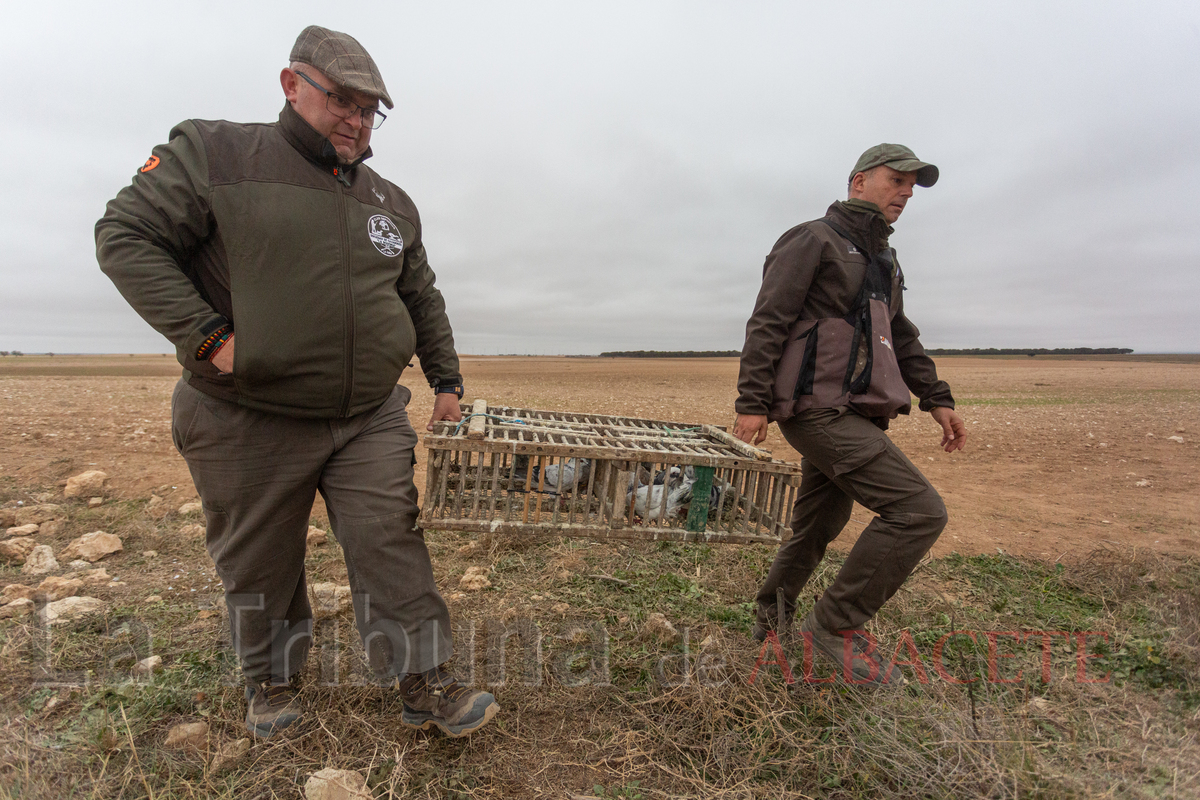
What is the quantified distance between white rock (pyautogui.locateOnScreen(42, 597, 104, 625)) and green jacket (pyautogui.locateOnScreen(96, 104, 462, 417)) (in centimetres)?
179

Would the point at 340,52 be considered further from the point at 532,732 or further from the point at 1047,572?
the point at 1047,572

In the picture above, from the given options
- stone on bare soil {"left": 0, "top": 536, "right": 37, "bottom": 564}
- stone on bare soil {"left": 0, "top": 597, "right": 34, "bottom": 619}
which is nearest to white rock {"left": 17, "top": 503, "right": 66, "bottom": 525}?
stone on bare soil {"left": 0, "top": 536, "right": 37, "bottom": 564}

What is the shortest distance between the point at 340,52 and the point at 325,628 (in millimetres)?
2582

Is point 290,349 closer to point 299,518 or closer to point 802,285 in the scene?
point 299,518

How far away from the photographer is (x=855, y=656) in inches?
99.3

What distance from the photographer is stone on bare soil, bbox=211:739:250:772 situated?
78.4 inches

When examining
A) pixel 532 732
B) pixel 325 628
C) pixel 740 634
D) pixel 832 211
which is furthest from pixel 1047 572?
pixel 325 628

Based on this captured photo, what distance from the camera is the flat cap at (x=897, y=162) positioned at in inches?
101

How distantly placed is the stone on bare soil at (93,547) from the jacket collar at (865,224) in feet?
15.6

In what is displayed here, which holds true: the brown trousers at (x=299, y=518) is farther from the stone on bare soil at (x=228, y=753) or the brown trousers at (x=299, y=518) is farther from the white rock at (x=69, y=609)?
the white rock at (x=69, y=609)

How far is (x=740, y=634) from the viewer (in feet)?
9.87

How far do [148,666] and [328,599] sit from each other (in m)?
0.78

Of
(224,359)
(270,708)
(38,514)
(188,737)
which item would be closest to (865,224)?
(224,359)

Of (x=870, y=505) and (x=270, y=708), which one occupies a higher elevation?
(x=870, y=505)
